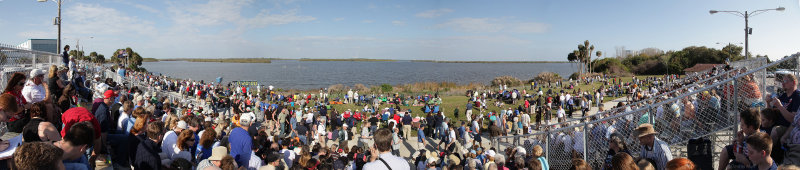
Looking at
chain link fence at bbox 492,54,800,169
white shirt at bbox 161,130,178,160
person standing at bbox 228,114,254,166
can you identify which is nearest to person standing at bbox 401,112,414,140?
chain link fence at bbox 492,54,800,169

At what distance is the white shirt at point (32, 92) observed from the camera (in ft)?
17.5

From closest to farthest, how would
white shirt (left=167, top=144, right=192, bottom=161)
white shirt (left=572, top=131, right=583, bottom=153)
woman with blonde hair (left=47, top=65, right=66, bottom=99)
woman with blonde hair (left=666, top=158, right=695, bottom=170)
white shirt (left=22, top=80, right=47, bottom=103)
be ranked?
woman with blonde hair (left=666, top=158, right=695, bottom=170) → white shirt (left=167, top=144, right=192, bottom=161) → white shirt (left=22, top=80, right=47, bottom=103) → white shirt (left=572, top=131, right=583, bottom=153) → woman with blonde hair (left=47, top=65, right=66, bottom=99)

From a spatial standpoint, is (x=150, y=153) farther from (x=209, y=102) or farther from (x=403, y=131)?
(x=209, y=102)

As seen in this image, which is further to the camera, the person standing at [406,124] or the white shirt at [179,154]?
the person standing at [406,124]

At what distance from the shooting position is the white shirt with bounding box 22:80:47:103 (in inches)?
209

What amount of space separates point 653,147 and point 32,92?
8.09 meters

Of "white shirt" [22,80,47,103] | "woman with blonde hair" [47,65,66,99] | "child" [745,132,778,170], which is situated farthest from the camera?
Result: "woman with blonde hair" [47,65,66,99]

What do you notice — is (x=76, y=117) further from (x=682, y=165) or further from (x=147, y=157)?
(x=682, y=165)

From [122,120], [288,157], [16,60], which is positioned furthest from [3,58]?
[288,157]

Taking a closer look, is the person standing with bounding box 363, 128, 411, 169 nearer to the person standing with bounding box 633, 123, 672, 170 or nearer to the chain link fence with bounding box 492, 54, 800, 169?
the person standing with bounding box 633, 123, 672, 170

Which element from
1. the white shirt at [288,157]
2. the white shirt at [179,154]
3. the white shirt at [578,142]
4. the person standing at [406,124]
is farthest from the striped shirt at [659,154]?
the person standing at [406,124]

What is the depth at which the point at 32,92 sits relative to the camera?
5.38 meters

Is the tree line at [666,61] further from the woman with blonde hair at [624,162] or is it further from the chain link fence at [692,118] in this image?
the woman with blonde hair at [624,162]

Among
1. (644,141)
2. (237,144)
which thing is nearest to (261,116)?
(237,144)
